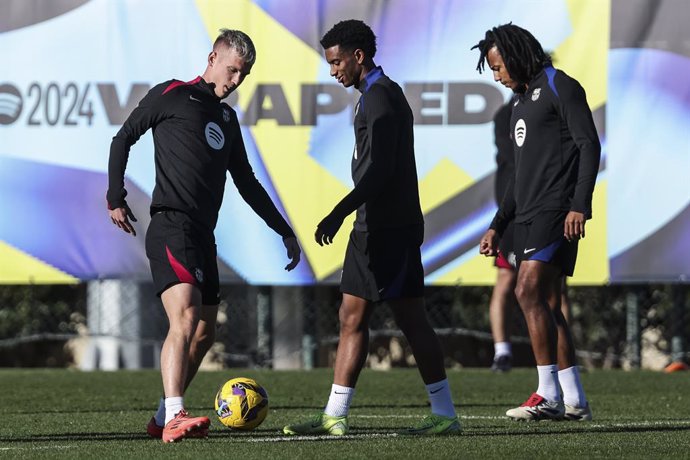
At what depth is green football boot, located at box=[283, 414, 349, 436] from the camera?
283 inches

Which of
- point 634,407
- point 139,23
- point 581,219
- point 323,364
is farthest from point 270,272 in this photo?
point 581,219

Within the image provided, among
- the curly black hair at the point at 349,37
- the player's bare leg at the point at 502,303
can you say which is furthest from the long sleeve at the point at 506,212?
the player's bare leg at the point at 502,303

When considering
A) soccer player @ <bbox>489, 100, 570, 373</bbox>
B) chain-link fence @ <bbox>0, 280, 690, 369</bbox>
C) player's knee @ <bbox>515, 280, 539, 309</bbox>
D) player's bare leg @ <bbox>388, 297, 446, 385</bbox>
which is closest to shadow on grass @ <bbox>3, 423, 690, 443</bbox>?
player's bare leg @ <bbox>388, 297, 446, 385</bbox>

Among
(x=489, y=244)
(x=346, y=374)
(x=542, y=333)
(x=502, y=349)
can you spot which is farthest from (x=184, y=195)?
(x=502, y=349)

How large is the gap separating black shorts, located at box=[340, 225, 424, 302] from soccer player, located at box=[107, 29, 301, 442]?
0.68 meters

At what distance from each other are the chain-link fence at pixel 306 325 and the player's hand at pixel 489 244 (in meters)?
5.04

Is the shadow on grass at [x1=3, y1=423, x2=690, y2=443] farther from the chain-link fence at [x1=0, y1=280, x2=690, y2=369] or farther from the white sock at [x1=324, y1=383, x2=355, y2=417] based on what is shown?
the chain-link fence at [x1=0, y1=280, x2=690, y2=369]

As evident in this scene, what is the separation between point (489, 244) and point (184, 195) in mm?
1907

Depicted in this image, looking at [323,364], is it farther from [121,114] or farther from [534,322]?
[534,322]

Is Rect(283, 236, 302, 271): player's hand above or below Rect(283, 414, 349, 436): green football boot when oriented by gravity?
above

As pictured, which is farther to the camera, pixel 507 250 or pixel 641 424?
Answer: pixel 507 250

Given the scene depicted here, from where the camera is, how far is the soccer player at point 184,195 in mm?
6871

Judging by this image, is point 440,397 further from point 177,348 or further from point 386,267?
point 177,348

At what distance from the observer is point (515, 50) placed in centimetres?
800
